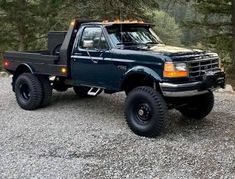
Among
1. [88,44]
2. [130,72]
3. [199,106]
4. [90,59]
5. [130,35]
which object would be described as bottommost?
[199,106]

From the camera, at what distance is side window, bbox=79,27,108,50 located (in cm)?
743

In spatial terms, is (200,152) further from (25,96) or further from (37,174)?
(25,96)

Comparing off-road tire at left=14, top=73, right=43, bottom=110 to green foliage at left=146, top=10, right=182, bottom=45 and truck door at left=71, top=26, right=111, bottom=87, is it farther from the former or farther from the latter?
green foliage at left=146, top=10, right=182, bottom=45

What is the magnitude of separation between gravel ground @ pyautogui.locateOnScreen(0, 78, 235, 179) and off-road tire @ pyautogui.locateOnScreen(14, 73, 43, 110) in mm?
190

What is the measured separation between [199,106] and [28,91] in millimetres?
3998

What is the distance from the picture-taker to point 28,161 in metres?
5.57

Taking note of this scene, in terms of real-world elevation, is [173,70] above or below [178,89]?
above

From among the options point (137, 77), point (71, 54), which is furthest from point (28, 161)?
point (71, 54)

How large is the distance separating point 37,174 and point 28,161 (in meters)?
0.53

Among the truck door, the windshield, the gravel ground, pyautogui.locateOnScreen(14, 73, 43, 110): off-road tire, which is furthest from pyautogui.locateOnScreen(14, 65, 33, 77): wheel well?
the windshield

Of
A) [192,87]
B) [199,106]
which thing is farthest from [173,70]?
[199,106]

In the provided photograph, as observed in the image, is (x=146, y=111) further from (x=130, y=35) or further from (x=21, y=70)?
(x=21, y=70)

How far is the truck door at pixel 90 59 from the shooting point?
7.38m

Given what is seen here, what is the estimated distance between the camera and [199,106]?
764cm
